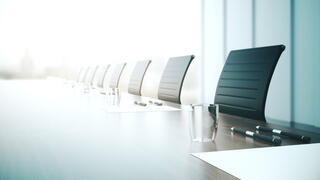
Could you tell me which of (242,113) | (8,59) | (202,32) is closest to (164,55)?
(202,32)

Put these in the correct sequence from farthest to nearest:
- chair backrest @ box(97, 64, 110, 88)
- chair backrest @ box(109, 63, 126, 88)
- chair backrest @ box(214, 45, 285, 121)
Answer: chair backrest @ box(97, 64, 110, 88) < chair backrest @ box(109, 63, 126, 88) < chair backrest @ box(214, 45, 285, 121)

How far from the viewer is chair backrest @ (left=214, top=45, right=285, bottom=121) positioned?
1924 mm

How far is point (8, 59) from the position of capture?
27.9ft

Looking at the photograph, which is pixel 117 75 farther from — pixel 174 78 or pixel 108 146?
pixel 108 146

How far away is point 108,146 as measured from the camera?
105 cm

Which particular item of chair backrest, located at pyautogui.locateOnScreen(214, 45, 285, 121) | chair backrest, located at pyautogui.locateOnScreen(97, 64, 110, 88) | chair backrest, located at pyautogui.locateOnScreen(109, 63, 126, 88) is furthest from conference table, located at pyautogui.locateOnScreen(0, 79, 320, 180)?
chair backrest, located at pyautogui.locateOnScreen(97, 64, 110, 88)

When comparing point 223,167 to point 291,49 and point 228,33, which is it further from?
point 228,33

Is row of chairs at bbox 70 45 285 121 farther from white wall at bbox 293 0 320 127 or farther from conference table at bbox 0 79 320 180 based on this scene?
white wall at bbox 293 0 320 127

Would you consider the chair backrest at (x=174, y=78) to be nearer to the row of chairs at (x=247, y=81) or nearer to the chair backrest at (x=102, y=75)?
the row of chairs at (x=247, y=81)

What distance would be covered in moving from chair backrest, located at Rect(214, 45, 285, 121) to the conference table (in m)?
0.34

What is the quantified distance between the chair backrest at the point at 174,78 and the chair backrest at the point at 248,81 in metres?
0.79

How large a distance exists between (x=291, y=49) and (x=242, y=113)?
2021 millimetres

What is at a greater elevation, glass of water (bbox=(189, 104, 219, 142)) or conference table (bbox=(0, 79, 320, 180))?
glass of water (bbox=(189, 104, 219, 142))

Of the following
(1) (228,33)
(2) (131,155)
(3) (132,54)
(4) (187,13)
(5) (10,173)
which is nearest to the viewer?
(5) (10,173)
